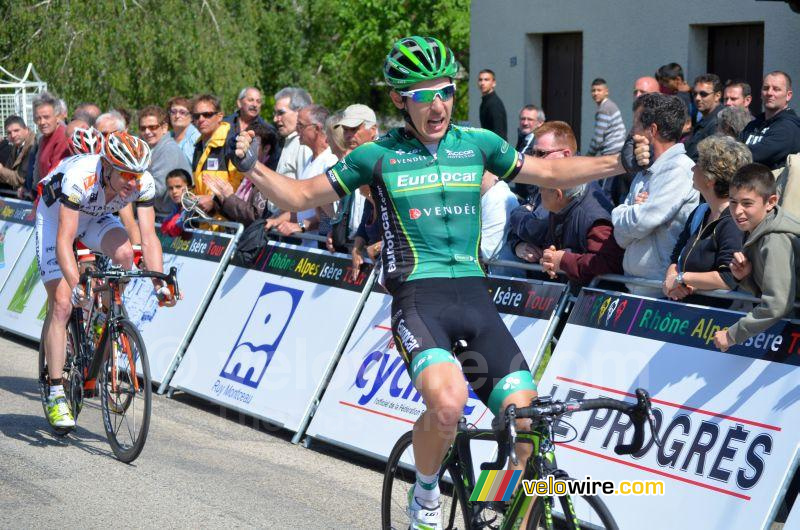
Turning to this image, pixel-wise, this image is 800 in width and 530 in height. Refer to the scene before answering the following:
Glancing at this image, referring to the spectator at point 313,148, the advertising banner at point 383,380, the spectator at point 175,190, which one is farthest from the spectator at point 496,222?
the spectator at point 175,190

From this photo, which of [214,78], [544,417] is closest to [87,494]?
[544,417]

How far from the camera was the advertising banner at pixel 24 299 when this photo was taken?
11.8 meters

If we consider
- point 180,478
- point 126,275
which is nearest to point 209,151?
point 126,275

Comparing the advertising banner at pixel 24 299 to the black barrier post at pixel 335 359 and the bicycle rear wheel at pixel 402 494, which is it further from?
the bicycle rear wheel at pixel 402 494

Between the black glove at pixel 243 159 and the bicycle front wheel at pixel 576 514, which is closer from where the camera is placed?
the bicycle front wheel at pixel 576 514

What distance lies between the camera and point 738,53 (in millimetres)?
15430

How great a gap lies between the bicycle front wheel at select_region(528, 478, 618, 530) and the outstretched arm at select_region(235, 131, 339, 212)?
5.61 ft

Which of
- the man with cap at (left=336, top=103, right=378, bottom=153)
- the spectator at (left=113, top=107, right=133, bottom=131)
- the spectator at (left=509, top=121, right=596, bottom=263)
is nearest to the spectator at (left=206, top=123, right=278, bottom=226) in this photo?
the man with cap at (left=336, top=103, right=378, bottom=153)

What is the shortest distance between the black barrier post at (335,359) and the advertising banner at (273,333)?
0.04m

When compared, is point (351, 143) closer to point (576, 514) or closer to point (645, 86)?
point (645, 86)

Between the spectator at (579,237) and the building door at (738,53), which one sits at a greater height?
the building door at (738,53)

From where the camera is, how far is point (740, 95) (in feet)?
31.6

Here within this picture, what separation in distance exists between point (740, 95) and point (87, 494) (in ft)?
20.4

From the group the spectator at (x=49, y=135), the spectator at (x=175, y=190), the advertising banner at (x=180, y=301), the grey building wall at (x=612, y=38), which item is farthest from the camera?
the grey building wall at (x=612, y=38)
